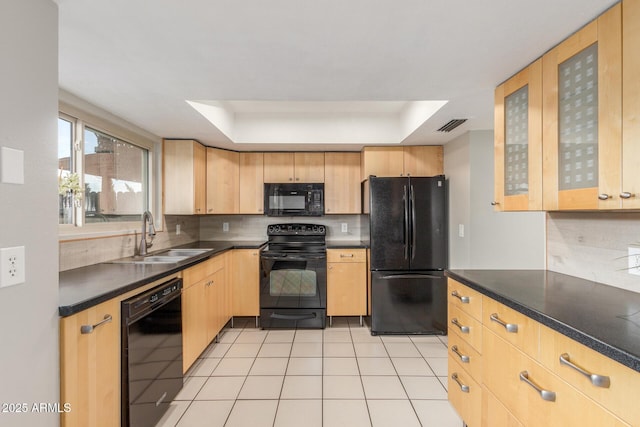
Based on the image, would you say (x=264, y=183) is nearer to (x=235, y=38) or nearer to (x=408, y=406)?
(x=235, y=38)

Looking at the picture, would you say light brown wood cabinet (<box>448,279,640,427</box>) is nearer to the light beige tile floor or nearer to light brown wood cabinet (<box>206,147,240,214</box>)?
the light beige tile floor

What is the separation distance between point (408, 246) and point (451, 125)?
129 centimetres

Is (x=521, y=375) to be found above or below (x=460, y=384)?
above

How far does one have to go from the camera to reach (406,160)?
3.54 m

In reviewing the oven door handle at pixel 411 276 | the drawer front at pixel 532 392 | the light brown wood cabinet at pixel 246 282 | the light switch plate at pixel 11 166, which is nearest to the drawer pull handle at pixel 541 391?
the drawer front at pixel 532 392

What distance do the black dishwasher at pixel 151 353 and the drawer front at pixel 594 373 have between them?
6.12ft

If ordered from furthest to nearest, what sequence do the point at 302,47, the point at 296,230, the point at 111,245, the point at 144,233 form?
the point at 296,230 → the point at 144,233 → the point at 111,245 → the point at 302,47

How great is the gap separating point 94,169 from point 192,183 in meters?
0.95

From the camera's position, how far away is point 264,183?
3.77 metres

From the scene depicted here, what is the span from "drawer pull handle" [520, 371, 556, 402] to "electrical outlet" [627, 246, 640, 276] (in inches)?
29.2

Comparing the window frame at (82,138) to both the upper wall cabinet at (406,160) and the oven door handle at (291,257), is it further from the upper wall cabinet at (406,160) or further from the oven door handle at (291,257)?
the upper wall cabinet at (406,160)

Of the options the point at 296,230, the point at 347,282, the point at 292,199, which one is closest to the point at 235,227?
the point at 296,230

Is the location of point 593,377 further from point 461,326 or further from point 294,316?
point 294,316

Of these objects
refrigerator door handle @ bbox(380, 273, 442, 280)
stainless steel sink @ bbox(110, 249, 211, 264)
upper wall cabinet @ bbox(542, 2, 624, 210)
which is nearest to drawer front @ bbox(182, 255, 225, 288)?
stainless steel sink @ bbox(110, 249, 211, 264)
